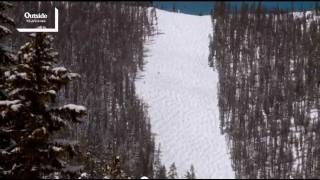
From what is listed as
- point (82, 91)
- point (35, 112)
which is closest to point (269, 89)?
point (82, 91)

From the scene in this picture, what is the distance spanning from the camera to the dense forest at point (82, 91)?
14.2m

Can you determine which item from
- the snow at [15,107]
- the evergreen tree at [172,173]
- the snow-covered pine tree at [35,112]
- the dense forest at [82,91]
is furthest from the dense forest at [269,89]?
the snow at [15,107]

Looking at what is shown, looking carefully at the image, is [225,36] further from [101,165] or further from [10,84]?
[10,84]

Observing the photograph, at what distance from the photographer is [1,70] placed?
1533 centimetres

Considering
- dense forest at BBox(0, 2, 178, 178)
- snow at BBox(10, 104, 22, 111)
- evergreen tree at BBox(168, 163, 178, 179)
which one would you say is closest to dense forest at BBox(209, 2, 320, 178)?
evergreen tree at BBox(168, 163, 178, 179)

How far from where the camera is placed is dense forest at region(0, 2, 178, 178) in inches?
558

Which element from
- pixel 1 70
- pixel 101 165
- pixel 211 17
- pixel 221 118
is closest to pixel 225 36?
pixel 211 17

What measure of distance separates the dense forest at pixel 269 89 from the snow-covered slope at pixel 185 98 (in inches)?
49.0

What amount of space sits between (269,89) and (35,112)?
159ft

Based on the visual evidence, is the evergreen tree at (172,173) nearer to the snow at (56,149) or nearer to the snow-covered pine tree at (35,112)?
the snow-covered pine tree at (35,112)

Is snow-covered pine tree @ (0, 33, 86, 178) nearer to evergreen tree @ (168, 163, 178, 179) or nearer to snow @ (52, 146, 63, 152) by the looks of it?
snow @ (52, 146, 63, 152)

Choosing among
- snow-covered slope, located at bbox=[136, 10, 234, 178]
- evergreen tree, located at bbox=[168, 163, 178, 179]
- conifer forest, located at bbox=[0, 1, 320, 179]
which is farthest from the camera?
snow-covered slope, located at bbox=[136, 10, 234, 178]

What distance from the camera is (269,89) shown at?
2388 inches

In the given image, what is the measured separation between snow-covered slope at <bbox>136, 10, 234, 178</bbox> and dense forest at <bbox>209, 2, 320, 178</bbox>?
1246 millimetres
